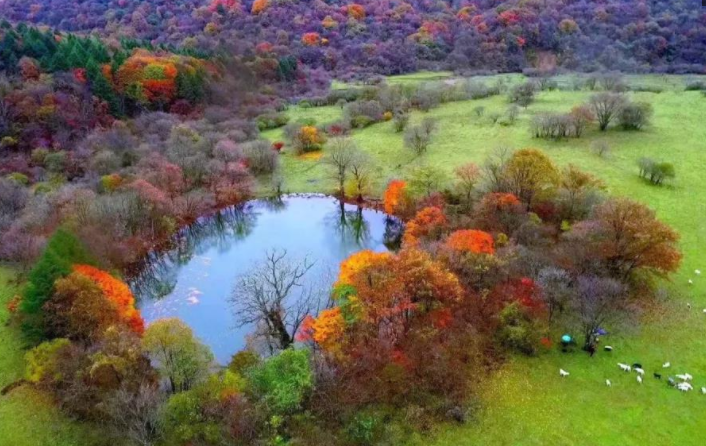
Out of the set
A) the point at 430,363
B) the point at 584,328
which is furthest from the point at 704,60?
the point at 430,363

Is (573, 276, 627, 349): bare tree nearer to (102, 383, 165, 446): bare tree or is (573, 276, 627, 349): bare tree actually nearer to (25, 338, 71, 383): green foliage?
(102, 383, 165, 446): bare tree

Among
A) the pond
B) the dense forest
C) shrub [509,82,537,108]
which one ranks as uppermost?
the dense forest

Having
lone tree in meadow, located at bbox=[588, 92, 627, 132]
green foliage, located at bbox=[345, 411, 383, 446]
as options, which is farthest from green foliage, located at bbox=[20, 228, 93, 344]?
lone tree in meadow, located at bbox=[588, 92, 627, 132]

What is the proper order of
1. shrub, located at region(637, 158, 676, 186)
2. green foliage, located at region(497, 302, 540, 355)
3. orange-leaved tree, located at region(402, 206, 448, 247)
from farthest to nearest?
shrub, located at region(637, 158, 676, 186) → orange-leaved tree, located at region(402, 206, 448, 247) → green foliage, located at region(497, 302, 540, 355)

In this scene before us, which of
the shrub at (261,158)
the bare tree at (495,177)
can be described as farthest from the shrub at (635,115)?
the shrub at (261,158)

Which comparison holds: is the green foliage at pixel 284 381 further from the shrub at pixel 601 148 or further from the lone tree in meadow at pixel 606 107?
the lone tree in meadow at pixel 606 107

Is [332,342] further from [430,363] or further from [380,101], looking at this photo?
[380,101]
